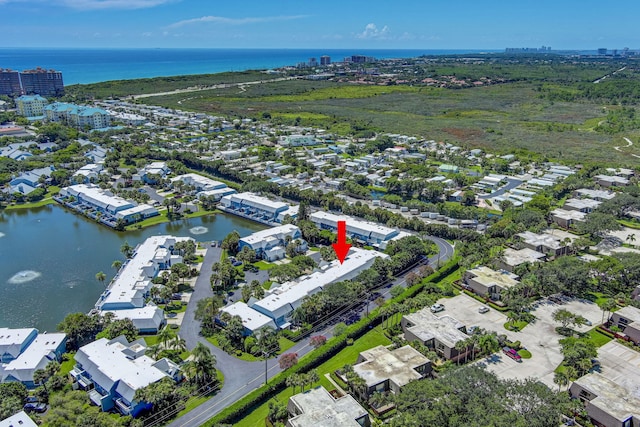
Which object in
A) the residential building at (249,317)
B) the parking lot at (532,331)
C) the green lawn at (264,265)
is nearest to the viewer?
the parking lot at (532,331)

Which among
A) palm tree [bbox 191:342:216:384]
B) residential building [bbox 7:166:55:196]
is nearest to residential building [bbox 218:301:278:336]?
palm tree [bbox 191:342:216:384]

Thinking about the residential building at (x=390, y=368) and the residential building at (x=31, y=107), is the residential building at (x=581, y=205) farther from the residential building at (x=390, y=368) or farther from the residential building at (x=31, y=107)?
the residential building at (x=31, y=107)

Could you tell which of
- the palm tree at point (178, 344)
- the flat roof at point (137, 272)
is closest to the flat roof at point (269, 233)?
the flat roof at point (137, 272)

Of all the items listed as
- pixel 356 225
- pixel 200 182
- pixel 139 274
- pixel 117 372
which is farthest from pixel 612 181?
pixel 117 372

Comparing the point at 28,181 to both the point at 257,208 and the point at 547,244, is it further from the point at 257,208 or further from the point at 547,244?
the point at 547,244

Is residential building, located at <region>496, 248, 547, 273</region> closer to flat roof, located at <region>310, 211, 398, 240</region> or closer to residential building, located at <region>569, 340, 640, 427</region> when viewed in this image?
flat roof, located at <region>310, 211, 398, 240</region>
